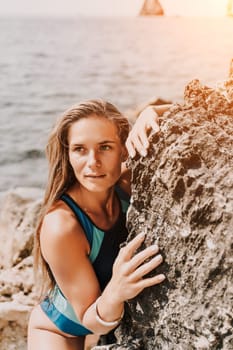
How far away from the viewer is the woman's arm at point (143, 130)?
123 centimetres

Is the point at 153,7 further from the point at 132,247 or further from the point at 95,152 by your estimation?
the point at 132,247

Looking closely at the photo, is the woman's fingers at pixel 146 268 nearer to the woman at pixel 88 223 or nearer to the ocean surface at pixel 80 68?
the woman at pixel 88 223

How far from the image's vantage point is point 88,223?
1403mm

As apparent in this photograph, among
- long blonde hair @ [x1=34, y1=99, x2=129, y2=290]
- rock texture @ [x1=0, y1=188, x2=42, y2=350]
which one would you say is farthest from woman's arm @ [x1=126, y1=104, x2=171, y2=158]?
rock texture @ [x1=0, y1=188, x2=42, y2=350]

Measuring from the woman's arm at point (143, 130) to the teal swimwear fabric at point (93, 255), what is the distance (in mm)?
243

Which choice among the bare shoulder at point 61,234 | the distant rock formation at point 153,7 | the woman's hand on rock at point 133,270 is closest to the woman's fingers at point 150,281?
the woman's hand on rock at point 133,270

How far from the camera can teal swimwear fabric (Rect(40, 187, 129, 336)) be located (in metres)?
1.41

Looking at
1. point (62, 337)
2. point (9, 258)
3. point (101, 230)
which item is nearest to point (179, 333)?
point (101, 230)

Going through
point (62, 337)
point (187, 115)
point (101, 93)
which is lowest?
point (101, 93)

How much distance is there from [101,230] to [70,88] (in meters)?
7.27

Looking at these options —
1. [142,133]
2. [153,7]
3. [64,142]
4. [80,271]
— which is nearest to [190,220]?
[142,133]

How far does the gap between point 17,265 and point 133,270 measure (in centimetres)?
154

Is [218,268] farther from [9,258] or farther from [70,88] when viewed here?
[70,88]

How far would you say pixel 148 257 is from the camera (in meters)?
1.19
